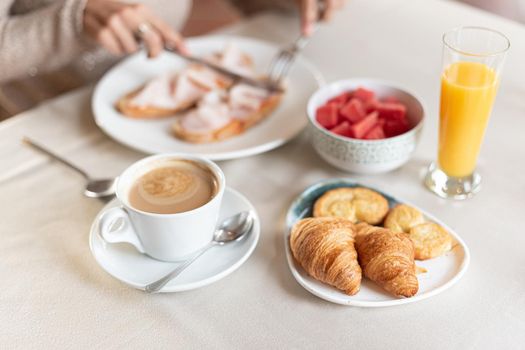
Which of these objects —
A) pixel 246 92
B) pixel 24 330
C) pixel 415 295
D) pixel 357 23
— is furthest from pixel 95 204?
pixel 357 23

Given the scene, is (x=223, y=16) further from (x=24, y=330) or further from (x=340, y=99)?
(x=24, y=330)

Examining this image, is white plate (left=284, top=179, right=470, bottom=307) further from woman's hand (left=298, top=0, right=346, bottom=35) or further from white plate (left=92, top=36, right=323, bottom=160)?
woman's hand (left=298, top=0, right=346, bottom=35)

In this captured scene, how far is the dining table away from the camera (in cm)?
74

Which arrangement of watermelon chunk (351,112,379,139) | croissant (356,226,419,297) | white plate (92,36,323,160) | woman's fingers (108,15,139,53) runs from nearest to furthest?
croissant (356,226,419,297)
watermelon chunk (351,112,379,139)
white plate (92,36,323,160)
woman's fingers (108,15,139,53)

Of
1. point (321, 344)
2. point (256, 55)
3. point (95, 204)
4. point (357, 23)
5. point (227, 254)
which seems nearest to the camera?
point (321, 344)

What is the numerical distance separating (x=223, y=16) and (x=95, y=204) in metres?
1.16

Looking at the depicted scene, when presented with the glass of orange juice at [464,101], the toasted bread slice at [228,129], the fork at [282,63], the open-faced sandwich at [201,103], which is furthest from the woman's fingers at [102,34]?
the glass of orange juice at [464,101]

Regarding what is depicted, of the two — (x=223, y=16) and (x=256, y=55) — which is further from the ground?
(x=256, y=55)

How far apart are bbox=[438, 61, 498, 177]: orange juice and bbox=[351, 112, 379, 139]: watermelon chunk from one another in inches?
4.5

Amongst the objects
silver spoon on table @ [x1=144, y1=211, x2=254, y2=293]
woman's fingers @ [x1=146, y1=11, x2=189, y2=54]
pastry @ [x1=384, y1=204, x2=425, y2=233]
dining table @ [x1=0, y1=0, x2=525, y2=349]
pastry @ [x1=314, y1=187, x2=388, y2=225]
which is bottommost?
dining table @ [x1=0, y1=0, x2=525, y2=349]

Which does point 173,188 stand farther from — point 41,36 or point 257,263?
point 41,36

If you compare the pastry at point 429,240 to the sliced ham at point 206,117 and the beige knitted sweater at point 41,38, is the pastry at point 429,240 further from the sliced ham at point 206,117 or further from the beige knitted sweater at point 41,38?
the beige knitted sweater at point 41,38

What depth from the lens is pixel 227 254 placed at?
829 mm

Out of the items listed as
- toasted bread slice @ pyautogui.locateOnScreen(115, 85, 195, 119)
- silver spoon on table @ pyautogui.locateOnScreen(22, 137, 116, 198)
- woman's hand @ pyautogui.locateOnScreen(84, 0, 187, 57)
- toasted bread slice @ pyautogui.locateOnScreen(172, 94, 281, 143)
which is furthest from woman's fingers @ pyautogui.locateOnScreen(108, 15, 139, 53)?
silver spoon on table @ pyautogui.locateOnScreen(22, 137, 116, 198)
